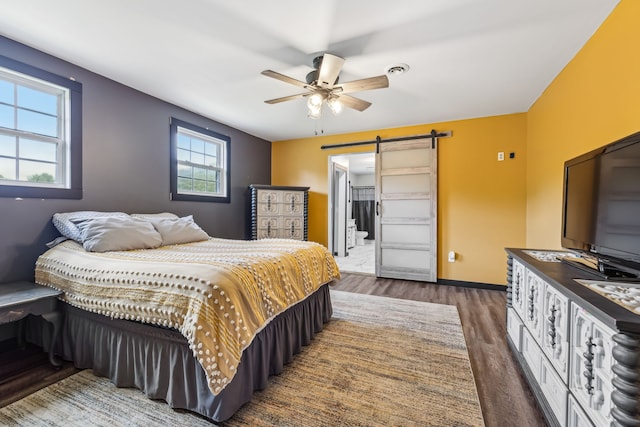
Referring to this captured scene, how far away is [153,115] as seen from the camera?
126 inches

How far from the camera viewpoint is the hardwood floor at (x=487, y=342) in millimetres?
1539

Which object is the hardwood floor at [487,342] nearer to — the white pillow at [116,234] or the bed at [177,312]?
the bed at [177,312]

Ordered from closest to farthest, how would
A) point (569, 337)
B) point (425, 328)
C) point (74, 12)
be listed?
1. point (569, 337)
2. point (74, 12)
3. point (425, 328)

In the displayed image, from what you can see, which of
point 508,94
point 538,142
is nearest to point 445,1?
point 508,94

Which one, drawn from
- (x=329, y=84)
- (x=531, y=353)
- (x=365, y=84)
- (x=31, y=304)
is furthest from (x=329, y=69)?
(x=31, y=304)

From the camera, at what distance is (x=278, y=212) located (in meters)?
4.49

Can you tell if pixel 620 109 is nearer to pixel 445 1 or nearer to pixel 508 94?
pixel 445 1

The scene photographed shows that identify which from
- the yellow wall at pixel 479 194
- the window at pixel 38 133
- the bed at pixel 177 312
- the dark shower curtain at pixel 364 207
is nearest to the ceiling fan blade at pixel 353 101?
the bed at pixel 177 312

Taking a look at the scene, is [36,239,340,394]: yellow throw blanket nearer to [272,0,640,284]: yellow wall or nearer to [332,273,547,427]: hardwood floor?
[332,273,547,427]: hardwood floor

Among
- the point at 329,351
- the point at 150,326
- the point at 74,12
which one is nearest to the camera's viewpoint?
the point at 150,326

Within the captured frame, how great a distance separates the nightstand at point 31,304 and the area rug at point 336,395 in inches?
15.7

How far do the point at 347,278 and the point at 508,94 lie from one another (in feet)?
10.7

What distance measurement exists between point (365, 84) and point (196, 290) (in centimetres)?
195

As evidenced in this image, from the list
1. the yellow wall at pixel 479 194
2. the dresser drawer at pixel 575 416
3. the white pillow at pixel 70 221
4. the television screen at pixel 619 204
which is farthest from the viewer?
the yellow wall at pixel 479 194
